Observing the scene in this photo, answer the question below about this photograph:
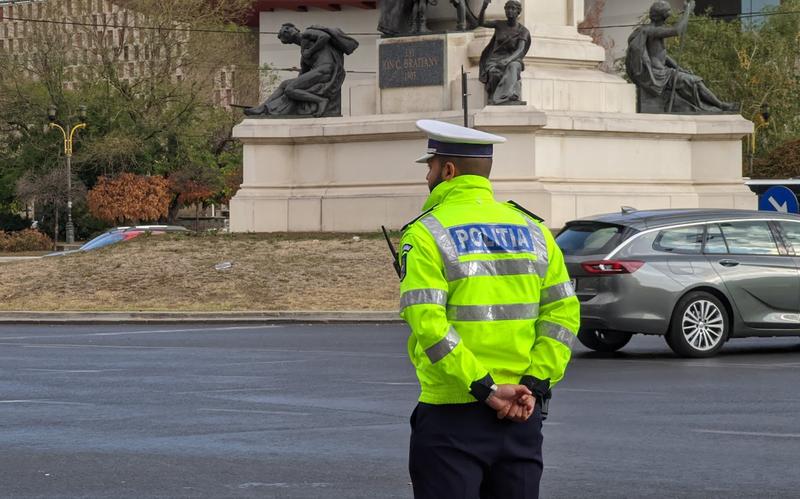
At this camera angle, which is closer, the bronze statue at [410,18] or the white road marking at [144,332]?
the white road marking at [144,332]

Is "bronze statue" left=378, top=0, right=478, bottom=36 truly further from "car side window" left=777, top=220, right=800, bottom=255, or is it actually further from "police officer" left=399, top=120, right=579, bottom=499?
"police officer" left=399, top=120, right=579, bottom=499

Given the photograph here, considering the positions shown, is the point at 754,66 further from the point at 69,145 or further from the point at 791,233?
the point at 791,233

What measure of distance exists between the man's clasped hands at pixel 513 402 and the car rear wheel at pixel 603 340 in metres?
12.9

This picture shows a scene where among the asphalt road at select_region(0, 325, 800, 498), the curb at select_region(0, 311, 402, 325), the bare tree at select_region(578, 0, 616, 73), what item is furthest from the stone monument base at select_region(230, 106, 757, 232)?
the bare tree at select_region(578, 0, 616, 73)

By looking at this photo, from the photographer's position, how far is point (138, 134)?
76.6m

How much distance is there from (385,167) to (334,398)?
18989 mm

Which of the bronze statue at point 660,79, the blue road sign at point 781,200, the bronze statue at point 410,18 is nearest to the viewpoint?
the blue road sign at point 781,200

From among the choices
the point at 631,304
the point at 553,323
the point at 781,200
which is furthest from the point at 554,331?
the point at 781,200

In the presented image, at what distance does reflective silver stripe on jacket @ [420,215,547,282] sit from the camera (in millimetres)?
5645

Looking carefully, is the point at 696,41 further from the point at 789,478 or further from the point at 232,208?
the point at 789,478

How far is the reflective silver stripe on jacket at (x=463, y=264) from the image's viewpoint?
18.5ft

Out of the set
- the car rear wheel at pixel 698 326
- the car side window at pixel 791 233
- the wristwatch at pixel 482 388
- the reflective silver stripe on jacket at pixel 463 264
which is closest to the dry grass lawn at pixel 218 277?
the car side window at pixel 791 233

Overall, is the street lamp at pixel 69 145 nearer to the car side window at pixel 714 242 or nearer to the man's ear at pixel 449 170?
the car side window at pixel 714 242

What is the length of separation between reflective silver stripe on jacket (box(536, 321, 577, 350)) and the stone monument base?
2508cm
